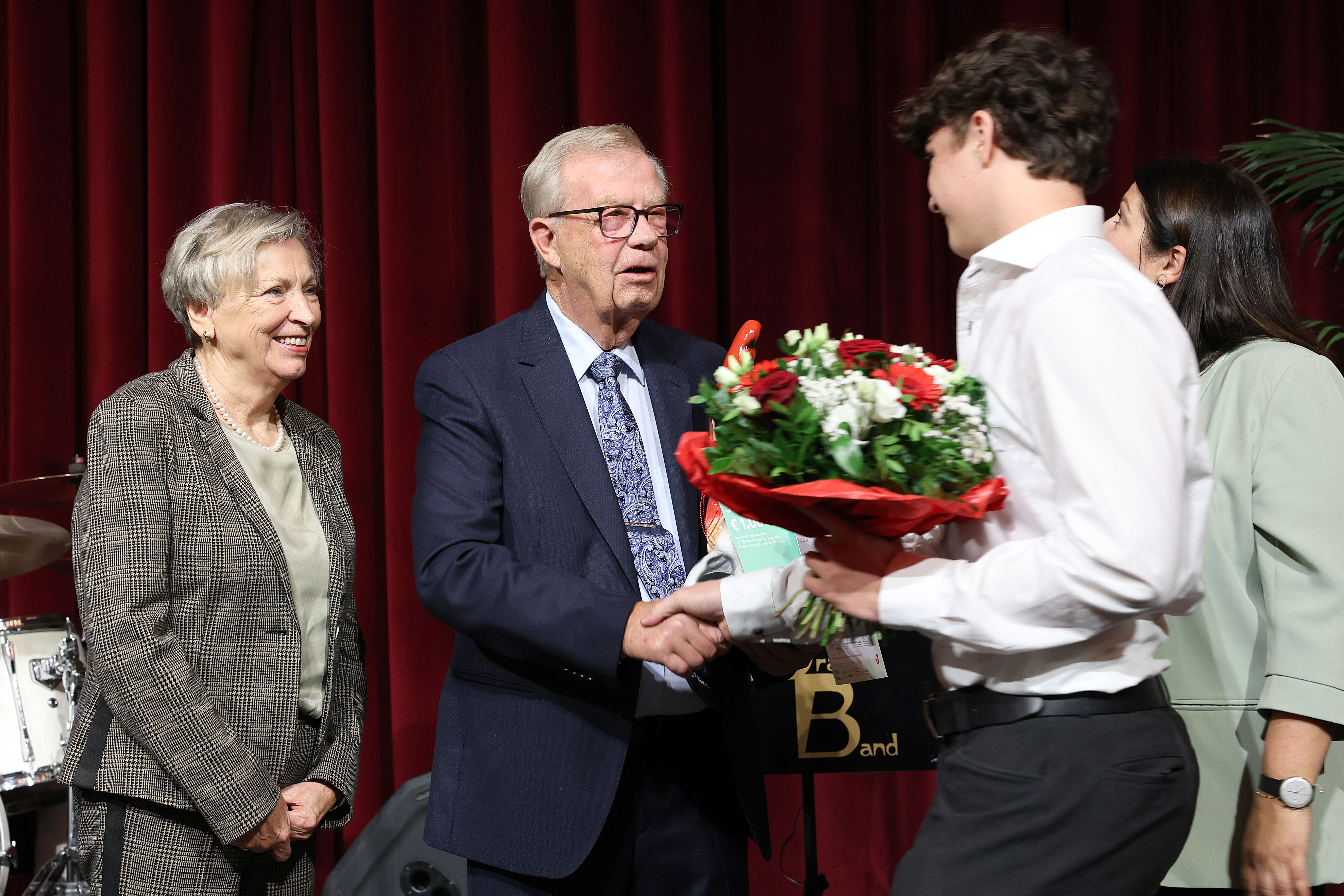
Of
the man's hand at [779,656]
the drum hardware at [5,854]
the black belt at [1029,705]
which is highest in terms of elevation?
the black belt at [1029,705]

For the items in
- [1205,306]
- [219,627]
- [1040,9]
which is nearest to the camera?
[1205,306]

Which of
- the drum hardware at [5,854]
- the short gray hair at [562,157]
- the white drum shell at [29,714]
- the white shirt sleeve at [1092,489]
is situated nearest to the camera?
the white shirt sleeve at [1092,489]

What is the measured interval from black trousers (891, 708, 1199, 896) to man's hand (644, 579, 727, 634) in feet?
1.77

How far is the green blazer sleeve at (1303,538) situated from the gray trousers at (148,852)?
1.82 metres

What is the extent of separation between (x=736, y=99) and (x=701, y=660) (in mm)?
2018

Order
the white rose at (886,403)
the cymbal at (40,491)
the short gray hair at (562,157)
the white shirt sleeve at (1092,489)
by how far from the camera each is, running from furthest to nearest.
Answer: the cymbal at (40,491) < the short gray hair at (562,157) < the white rose at (886,403) < the white shirt sleeve at (1092,489)

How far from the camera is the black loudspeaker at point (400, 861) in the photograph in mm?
2695

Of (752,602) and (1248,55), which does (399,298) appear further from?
(1248,55)

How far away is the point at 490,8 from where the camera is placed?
3092 millimetres

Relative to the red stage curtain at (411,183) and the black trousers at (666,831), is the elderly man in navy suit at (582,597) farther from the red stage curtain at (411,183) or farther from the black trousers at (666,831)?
the red stage curtain at (411,183)

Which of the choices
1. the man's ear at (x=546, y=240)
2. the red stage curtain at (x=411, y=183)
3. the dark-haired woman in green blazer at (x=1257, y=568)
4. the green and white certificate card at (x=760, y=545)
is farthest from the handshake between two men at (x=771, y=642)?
the red stage curtain at (x=411, y=183)

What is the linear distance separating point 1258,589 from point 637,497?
106cm

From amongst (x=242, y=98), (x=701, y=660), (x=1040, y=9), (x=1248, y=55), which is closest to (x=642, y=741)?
(x=701, y=660)

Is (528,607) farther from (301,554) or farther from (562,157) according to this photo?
(562,157)
